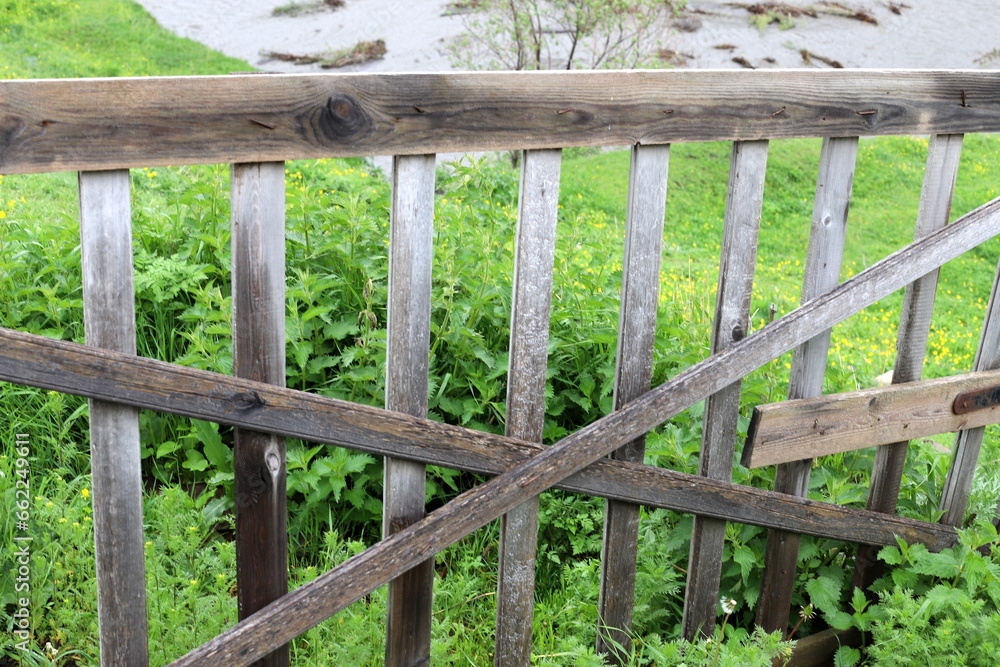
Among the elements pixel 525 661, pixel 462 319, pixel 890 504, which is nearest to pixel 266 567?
pixel 525 661

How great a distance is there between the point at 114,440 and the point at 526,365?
3.17ft

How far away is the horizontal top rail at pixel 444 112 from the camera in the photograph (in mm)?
1630

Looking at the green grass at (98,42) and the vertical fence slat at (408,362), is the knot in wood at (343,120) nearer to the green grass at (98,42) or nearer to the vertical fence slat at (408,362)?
the vertical fence slat at (408,362)

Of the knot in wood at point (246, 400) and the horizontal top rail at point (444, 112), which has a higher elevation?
the horizontal top rail at point (444, 112)

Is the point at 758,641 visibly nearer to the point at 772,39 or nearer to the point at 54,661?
the point at 54,661

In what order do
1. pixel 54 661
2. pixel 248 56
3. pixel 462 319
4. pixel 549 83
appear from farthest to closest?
pixel 248 56 → pixel 462 319 → pixel 54 661 → pixel 549 83

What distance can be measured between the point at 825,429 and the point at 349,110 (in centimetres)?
171

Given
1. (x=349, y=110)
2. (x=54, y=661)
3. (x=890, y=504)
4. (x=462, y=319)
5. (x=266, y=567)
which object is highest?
(x=349, y=110)

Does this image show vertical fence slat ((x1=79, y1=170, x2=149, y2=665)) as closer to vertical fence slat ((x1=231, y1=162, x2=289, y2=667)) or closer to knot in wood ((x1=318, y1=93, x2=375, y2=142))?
vertical fence slat ((x1=231, y1=162, x2=289, y2=667))

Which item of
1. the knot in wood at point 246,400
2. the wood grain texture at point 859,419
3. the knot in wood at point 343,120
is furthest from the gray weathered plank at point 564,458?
the knot in wood at point 343,120

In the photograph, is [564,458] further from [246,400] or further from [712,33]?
[712,33]

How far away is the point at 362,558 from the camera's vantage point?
2107mm

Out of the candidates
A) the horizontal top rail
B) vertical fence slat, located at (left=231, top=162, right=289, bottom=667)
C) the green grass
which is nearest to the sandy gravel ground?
the green grass

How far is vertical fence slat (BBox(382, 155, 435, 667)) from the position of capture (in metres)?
1.99
